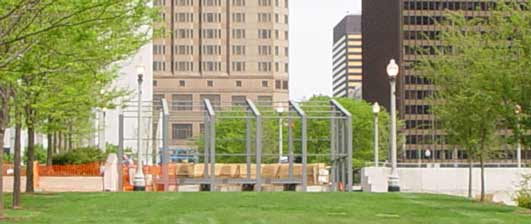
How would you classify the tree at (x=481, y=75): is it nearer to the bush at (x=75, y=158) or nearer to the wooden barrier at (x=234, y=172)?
the wooden barrier at (x=234, y=172)

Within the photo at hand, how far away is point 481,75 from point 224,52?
155 metres

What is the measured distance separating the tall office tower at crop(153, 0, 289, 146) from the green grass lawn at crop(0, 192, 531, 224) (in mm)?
146173

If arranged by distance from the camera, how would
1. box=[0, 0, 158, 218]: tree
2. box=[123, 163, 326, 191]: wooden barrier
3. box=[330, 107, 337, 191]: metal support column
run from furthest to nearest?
1. box=[123, 163, 326, 191]: wooden barrier
2. box=[330, 107, 337, 191]: metal support column
3. box=[0, 0, 158, 218]: tree

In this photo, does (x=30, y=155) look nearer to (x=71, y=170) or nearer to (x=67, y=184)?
(x=67, y=184)

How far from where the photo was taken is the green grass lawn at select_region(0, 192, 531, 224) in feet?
70.4

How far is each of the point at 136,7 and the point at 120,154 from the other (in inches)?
988

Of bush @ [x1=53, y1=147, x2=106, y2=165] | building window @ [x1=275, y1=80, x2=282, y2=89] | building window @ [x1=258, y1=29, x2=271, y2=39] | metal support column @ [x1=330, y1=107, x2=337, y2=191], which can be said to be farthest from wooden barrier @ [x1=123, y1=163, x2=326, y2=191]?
building window @ [x1=258, y1=29, x2=271, y2=39]

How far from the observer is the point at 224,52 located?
180 metres

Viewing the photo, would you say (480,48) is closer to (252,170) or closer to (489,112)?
(489,112)

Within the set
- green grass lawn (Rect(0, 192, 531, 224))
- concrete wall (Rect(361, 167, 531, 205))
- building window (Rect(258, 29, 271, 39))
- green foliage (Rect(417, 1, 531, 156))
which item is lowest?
green grass lawn (Rect(0, 192, 531, 224))

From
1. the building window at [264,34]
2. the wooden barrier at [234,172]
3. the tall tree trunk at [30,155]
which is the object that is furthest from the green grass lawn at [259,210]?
the building window at [264,34]

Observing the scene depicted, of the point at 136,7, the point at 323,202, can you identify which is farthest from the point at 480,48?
the point at 136,7

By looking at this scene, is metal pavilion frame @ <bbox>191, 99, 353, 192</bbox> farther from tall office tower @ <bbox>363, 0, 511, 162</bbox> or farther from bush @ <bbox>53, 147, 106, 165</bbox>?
tall office tower @ <bbox>363, 0, 511, 162</bbox>

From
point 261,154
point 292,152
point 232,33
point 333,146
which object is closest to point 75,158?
point 261,154
